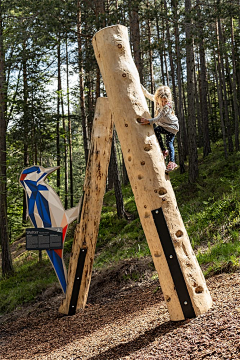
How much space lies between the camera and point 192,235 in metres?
8.74

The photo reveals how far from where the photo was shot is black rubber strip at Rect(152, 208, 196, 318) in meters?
3.74

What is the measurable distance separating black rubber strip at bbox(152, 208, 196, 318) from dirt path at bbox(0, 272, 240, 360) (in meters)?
Result: 0.16

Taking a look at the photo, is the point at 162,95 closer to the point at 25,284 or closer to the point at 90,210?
the point at 90,210

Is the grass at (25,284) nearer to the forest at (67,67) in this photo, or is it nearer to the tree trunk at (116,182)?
the forest at (67,67)

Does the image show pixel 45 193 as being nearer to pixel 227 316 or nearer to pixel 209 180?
pixel 227 316

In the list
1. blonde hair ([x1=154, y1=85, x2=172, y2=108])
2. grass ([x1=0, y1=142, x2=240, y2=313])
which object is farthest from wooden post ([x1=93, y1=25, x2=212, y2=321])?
grass ([x1=0, y1=142, x2=240, y2=313])

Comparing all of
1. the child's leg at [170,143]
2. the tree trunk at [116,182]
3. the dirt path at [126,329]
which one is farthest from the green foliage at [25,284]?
the child's leg at [170,143]

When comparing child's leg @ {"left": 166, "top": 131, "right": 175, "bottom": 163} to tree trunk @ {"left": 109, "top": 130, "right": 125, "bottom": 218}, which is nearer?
child's leg @ {"left": 166, "top": 131, "right": 175, "bottom": 163}

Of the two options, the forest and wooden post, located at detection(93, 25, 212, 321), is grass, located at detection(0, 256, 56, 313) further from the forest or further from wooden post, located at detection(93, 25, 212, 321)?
wooden post, located at detection(93, 25, 212, 321)

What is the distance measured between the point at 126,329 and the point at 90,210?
107 inches

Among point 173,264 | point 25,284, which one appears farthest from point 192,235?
point 25,284

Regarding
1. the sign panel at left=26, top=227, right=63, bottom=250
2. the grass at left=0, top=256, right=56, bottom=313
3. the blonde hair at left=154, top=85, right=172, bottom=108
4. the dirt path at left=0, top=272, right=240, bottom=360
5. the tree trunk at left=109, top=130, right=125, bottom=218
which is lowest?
the grass at left=0, top=256, right=56, bottom=313

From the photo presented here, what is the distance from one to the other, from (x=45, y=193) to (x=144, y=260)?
3.01 metres

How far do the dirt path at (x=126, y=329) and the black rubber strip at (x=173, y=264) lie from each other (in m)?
0.16
